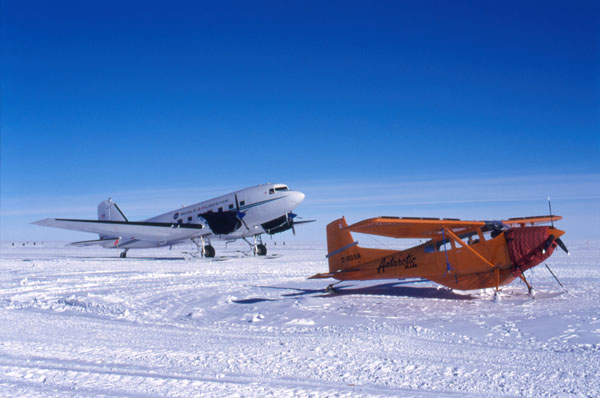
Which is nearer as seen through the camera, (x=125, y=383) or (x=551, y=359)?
(x=125, y=383)

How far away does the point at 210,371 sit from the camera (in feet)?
21.1

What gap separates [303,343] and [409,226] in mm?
5746

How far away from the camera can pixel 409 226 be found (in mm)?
12891

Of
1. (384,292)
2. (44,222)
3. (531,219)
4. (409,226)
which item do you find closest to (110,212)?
(44,222)

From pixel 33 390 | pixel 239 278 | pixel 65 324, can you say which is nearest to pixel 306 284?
pixel 239 278

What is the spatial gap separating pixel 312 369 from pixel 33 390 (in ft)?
11.4

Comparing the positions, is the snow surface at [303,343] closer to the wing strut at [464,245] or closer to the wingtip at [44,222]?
the wing strut at [464,245]

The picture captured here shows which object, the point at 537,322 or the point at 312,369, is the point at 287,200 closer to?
the point at 537,322

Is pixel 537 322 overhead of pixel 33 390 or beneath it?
beneath

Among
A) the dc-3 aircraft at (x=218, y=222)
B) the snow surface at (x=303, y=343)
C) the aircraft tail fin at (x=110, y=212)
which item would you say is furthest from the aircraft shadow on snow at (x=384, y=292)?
the aircraft tail fin at (x=110, y=212)

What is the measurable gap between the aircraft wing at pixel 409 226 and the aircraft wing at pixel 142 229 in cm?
2490

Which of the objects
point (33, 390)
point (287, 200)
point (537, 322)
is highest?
point (287, 200)

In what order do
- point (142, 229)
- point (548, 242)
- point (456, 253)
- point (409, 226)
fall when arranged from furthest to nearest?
point (142, 229)
point (456, 253)
point (409, 226)
point (548, 242)

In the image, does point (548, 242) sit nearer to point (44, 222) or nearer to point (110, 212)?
point (44, 222)
